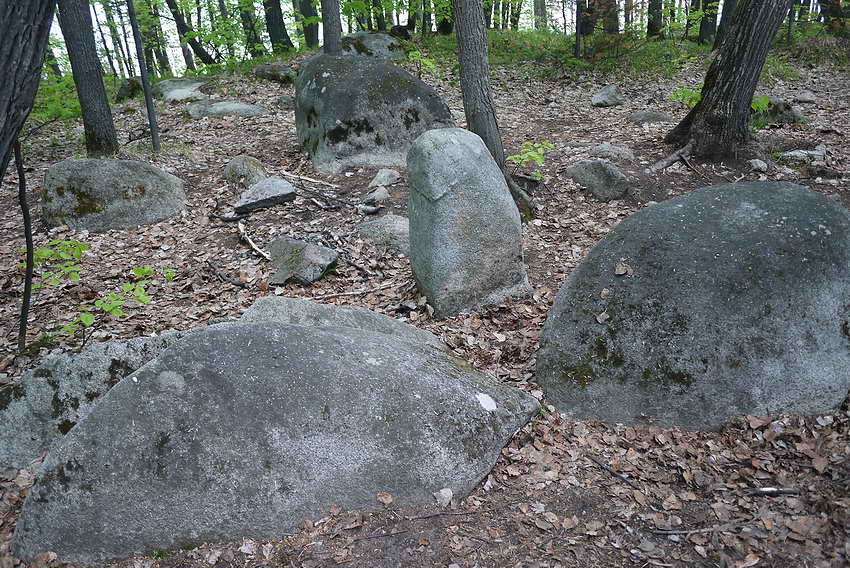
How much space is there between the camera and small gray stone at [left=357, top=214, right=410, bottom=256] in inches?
259

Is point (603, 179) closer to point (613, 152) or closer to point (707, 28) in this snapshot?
point (613, 152)

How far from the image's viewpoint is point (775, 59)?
13047mm

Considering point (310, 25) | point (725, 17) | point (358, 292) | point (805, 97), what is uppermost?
point (310, 25)

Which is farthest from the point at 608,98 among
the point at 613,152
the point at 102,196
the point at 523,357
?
the point at 102,196

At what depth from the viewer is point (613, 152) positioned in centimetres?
812

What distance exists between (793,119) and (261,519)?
33.6 feet

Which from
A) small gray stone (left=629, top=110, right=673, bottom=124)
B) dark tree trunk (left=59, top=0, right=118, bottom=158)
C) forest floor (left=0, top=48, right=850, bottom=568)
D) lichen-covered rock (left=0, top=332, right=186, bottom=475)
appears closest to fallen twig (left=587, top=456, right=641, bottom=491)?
forest floor (left=0, top=48, right=850, bottom=568)

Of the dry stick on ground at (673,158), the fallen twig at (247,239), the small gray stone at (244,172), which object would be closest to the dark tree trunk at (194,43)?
the small gray stone at (244,172)

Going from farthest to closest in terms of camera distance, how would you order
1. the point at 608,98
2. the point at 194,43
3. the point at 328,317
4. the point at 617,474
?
the point at 194,43 < the point at 608,98 < the point at 328,317 < the point at 617,474

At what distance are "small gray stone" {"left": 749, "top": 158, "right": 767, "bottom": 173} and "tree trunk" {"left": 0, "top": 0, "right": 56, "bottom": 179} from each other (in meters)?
7.78

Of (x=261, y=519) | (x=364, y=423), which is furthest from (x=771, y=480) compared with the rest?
(x=261, y=519)

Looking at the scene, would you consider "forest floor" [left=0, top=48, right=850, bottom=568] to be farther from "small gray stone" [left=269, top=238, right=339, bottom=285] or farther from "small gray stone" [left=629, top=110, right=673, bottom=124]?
"small gray stone" [left=629, top=110, right=673, bottom=124]

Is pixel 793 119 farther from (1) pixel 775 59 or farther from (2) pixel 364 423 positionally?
(2) pixel 364 423

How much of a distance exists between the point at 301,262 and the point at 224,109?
748 centimetres
